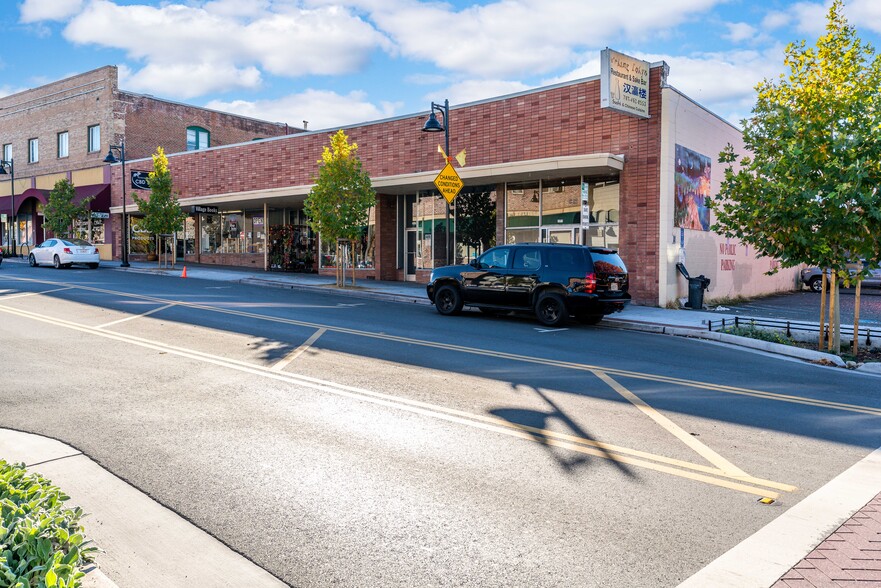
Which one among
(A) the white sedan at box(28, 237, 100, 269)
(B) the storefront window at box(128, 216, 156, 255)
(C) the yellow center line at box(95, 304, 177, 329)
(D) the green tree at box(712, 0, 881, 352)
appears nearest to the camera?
(D) the green tree at box(712, 0, 881, 352)

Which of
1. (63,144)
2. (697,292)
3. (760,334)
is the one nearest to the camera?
(760,334)

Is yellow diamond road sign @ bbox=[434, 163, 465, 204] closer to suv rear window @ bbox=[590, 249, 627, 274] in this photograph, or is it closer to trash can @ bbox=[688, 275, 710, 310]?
suv rear window @ bbox=[590, 249, 627, 274]

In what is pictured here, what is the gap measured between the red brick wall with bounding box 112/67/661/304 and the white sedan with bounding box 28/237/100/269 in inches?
350

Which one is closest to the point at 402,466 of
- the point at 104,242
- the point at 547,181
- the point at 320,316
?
the point at 320,316

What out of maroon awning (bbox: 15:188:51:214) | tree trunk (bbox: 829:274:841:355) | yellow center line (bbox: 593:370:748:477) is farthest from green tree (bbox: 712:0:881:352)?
maroon awning (bbox: 15:188:51:214)

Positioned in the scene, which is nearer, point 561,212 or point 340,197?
point 561,212

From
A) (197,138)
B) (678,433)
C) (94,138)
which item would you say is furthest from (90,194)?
(678,433)

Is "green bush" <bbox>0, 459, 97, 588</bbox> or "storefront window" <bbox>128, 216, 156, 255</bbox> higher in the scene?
"storefront window" <bbox>128, 216, 156, 255</bbox>

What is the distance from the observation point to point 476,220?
24.2 m

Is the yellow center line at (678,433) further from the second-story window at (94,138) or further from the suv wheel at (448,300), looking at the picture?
the second-story window at (94,138)

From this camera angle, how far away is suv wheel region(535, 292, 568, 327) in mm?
14350

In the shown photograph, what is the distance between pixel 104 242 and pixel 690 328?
37.6 metres

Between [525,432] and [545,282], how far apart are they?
8748mm

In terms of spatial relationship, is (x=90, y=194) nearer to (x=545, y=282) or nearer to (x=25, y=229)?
(x=25, y=229)
